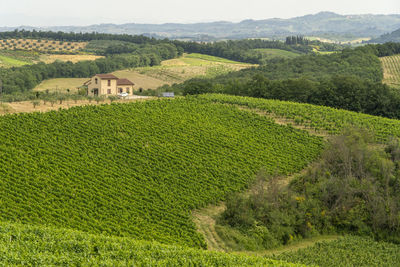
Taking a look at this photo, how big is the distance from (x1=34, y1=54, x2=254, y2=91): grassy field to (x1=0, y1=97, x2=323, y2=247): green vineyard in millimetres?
53137

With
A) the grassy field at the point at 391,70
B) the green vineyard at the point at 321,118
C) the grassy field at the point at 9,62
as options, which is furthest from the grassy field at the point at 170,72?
the grassy field at the point at 391,70

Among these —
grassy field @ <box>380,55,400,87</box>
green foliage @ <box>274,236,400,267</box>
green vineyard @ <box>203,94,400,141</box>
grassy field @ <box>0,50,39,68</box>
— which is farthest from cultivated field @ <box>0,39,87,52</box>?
green foliage @ <box>274,236,400,267</box>

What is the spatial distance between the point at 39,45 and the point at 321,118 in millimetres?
140888

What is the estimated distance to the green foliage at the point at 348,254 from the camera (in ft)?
103

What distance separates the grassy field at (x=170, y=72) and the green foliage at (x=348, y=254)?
76.2 m

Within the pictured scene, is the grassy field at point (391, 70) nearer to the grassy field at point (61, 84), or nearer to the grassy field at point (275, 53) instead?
the grassy field at point (275, 53)

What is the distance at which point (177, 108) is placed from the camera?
2378 inches

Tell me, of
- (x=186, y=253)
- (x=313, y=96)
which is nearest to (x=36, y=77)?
(x=313, y=96)

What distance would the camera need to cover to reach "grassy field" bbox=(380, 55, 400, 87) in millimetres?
101650

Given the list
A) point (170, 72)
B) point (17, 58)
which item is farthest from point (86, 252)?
point (17, 58)

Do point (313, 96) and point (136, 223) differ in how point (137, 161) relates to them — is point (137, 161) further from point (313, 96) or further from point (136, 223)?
point (313, 96)

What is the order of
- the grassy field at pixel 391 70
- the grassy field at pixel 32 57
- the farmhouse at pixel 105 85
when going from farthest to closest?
the grassy field at pixel 32 57 → the grassy field at pixel 391 70 → the farmhouse at pixel 105 85

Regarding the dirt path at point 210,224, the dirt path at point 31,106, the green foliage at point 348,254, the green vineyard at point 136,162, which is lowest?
the green foliage at point 348,254

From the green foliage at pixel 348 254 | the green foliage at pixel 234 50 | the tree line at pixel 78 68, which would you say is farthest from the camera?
the green foliage at pixel 234 50
